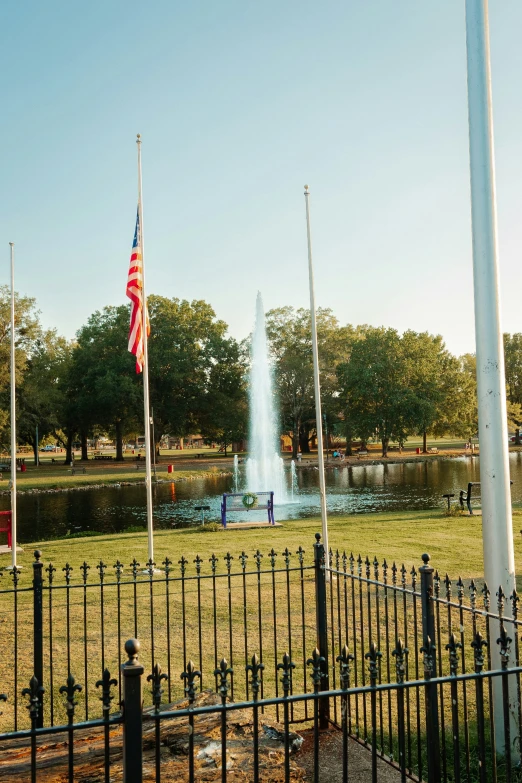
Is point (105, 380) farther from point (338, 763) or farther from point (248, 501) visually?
point (338, 763)

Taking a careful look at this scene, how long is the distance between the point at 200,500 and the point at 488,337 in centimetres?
2802

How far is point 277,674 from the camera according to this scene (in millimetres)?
6621

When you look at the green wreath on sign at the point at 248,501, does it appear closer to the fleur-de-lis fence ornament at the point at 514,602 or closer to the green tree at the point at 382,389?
the fleur-de-lis fence ornament at the point at 514,602

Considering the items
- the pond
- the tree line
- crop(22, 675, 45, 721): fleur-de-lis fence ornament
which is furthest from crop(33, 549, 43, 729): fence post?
the tree line

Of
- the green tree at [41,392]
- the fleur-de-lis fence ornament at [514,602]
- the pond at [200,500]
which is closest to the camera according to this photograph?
the fleur-de-lis fence ornament at [514,602]

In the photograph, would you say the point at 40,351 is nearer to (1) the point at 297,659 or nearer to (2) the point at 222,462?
(2) the point at 222,462

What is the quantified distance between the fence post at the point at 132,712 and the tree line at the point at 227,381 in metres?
58.0

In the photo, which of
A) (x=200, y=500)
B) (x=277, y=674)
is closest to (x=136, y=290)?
(x=277, y=674)

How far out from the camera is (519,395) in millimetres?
92750

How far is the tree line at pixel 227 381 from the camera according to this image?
63.1 m

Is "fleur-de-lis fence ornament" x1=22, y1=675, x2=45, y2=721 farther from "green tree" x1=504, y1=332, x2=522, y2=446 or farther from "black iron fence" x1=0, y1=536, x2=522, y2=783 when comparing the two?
"green tree" x1=504, y1=332, x2=522, y2=446

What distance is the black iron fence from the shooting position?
3.23 meters

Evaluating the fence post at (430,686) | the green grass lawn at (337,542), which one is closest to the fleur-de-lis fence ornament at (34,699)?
the fence post at (430,686)

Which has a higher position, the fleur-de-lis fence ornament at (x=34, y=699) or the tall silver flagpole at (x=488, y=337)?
the tall silver flagpole at (x=488, y=337)
